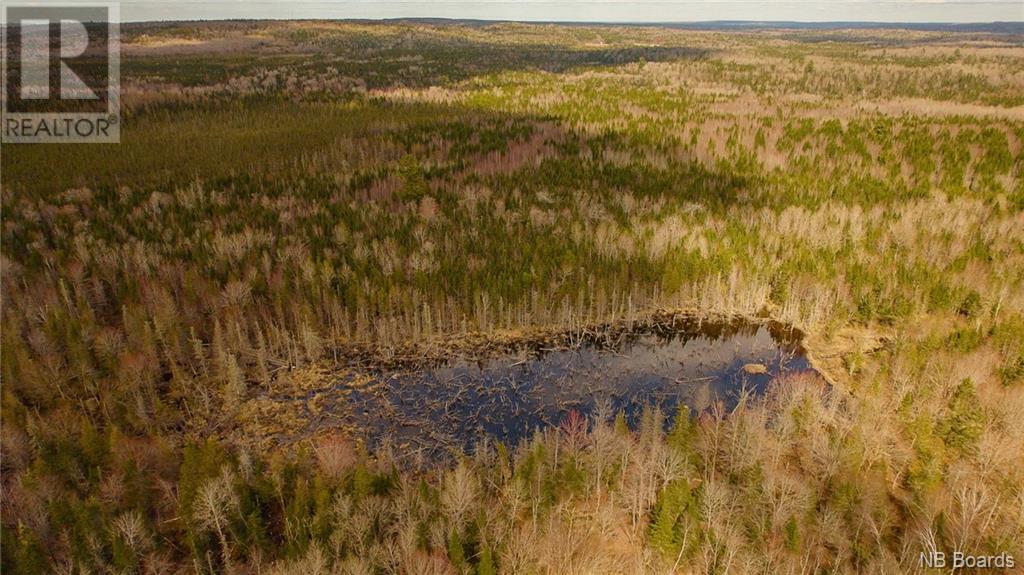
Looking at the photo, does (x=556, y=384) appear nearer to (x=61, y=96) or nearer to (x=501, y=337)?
(x=501, y=337)

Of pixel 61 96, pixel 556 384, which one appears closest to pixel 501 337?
pixel 556 384

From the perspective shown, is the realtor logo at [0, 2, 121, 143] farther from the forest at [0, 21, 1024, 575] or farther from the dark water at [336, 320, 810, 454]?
the dark water at [336, 320, 810, 454]

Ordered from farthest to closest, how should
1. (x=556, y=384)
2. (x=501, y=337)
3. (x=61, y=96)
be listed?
(x=61, y=96)
(x=501, y=337)
(x=556, y=384)

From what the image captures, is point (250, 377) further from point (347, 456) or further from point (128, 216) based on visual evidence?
point (128, 216)

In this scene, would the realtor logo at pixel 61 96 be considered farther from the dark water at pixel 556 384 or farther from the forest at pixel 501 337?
the dark water at pixel 556 384

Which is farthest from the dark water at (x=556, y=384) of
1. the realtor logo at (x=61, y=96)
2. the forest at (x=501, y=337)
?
the realtor logo at (x=61, y=96)
